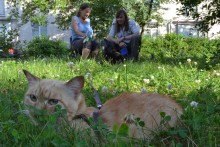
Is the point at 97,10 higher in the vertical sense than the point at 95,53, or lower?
higher

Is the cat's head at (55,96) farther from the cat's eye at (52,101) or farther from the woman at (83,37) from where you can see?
the woman at (83,37)

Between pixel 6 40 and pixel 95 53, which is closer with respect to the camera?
pixel 95 53

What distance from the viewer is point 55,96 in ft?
8.64

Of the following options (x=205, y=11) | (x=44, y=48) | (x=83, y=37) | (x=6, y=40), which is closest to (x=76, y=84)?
(x=83, y=37)

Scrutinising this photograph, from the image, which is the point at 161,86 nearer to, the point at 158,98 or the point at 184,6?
the point at 158,98

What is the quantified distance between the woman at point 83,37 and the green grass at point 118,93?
2.24 m

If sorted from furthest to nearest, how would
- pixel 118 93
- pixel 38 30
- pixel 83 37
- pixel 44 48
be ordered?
pixel 38 30
pixel 44 48
pixel 83 37
pixel 118 93

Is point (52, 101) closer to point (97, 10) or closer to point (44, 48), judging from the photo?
point (44, 48)

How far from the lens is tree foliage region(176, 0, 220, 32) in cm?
1071

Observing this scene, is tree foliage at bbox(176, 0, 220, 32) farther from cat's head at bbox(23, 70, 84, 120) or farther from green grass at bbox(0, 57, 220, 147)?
cat's head at bbox(23, 70, 84, 120)

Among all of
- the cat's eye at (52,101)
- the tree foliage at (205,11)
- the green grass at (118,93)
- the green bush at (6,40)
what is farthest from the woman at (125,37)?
the green bush at (6,40)

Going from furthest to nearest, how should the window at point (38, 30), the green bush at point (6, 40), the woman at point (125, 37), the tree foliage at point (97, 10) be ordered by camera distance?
the window at point (38, 30) < the tree foliage at point (97, 10) < the green bush at point (6, 40) < the woman at point (125, 37)

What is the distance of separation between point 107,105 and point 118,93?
1.41m

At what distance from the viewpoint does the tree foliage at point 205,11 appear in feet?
35.1
